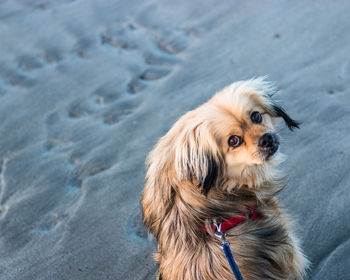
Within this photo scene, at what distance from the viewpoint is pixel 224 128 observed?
2.19 m

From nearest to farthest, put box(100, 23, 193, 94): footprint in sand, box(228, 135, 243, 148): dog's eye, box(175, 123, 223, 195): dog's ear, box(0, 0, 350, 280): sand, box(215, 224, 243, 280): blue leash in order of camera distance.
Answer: box(215, 224, 243, 280): blue leash < box(175, 123, 223, 195): dog's ear < box(228, 135, 243, 148): dog's eye < box(0, 0, 350, 280): sand < box(100, 23, 193, 94): footprint in sand

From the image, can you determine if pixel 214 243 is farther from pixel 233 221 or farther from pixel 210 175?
pixel 210 175

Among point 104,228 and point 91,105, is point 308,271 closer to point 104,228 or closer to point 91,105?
point 104,228

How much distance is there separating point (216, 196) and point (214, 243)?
0.24m

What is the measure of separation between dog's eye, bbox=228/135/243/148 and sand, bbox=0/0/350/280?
3.47ft

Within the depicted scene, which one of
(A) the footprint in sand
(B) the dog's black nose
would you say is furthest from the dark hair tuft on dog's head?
(A) the footprint in sand

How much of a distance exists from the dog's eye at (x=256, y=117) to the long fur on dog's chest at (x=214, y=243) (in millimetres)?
405

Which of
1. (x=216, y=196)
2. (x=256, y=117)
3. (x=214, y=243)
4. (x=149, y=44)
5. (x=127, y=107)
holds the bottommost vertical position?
(x=127, y=107)

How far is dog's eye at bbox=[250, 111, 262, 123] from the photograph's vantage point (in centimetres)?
229

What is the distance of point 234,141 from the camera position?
2.21 metres

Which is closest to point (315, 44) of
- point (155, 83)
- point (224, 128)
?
point (155, 83)

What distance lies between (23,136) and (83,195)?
1.07m

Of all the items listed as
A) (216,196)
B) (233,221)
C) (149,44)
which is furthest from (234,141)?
(149,44)

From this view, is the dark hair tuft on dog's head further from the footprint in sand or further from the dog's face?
the footprint in sand
